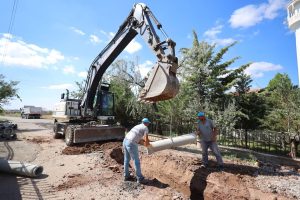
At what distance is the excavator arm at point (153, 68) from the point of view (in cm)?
702

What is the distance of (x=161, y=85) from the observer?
275 inches

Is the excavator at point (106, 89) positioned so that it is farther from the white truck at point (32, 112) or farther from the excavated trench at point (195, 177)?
the white truck at point (32, 112)

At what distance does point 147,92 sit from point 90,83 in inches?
245

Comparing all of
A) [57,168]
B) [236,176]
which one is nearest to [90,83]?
[57,168]

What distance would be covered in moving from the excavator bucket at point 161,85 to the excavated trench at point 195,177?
234cm

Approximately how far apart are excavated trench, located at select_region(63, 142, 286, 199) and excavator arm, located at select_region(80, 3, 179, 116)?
2.41m

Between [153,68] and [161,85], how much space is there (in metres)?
0.82

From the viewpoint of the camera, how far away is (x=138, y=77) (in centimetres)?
2238

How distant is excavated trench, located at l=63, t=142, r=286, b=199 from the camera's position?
6363mm

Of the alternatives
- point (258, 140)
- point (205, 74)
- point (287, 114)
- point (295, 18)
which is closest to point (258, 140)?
point (258, 140)

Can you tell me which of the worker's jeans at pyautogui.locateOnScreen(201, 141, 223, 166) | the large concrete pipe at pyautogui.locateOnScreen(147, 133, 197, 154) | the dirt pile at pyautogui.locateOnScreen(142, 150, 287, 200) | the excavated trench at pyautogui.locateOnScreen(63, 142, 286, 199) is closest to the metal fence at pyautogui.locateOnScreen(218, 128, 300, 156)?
the excavated trench at pyautogui.locateOnScreen(63, 142, 286, 199)

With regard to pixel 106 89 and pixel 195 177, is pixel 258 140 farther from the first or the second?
pixel 106 89

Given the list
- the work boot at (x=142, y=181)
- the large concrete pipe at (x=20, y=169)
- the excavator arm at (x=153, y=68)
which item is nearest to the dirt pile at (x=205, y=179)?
the work boot at (x=142, y=181)

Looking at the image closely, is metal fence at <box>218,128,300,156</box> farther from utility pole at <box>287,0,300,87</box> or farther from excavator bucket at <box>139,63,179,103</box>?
utility pole at <box>287,0,300,87</box>
